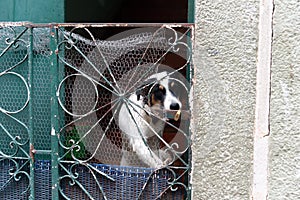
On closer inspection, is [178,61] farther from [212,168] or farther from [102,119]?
[212,168]

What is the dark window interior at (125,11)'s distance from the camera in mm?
3174

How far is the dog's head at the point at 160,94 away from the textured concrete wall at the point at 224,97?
1.22 ft

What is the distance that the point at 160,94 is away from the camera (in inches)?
103

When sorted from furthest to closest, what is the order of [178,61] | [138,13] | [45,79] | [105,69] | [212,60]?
[138,13], [178,61], [45,79], [105,69], [212,60]

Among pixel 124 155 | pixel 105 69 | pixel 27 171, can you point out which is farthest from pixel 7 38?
pixel 124 155

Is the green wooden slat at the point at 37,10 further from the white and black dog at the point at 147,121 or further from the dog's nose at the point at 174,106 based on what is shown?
the dog's nose at the point at 174,106

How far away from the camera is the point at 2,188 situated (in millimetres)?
2668

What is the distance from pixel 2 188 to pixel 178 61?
1.36m

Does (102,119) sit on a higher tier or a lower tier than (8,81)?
lower

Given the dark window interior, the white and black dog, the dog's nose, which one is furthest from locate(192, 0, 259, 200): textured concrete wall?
the dark window interior

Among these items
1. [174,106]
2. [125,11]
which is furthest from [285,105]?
[125,11]

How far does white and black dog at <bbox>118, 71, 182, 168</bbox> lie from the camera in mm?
2494

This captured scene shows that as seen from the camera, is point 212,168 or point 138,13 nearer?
point 212,168

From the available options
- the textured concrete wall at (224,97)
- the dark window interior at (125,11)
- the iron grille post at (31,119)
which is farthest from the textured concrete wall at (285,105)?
the dark window interior at (125,11)
